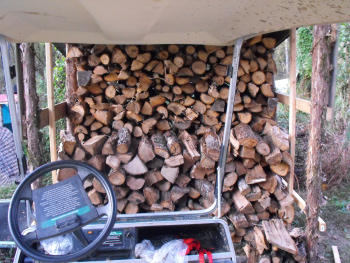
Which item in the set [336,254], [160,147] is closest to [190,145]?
[160,147]

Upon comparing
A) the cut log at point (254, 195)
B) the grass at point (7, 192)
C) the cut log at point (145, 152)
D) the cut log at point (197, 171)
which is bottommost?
the grass at point (7, 192)

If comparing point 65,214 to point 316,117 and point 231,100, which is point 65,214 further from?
point 316,117

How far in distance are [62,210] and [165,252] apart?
0.62 m

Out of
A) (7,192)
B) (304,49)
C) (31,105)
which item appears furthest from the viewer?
(304,49)

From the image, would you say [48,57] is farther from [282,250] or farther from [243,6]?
[282,250]

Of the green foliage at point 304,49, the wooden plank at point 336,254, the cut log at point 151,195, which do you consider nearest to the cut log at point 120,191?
the cut log at point 151,195

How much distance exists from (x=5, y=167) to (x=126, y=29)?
4432 mm

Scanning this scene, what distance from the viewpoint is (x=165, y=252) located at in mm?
1771

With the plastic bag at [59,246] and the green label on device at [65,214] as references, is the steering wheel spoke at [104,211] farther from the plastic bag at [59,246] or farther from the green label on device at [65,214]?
the plastic bag at [59,246]

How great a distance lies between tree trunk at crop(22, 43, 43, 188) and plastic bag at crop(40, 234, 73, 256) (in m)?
1.12

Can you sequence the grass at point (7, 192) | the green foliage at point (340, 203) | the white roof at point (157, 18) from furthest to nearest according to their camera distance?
the grass at point (7, 192) < the green foliage at point (340, 203) < the white roof at point (157, 18)

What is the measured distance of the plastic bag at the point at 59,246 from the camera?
5.51 ft


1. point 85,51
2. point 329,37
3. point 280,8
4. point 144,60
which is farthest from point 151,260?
point 329,37

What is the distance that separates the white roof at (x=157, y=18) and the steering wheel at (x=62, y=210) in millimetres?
743
